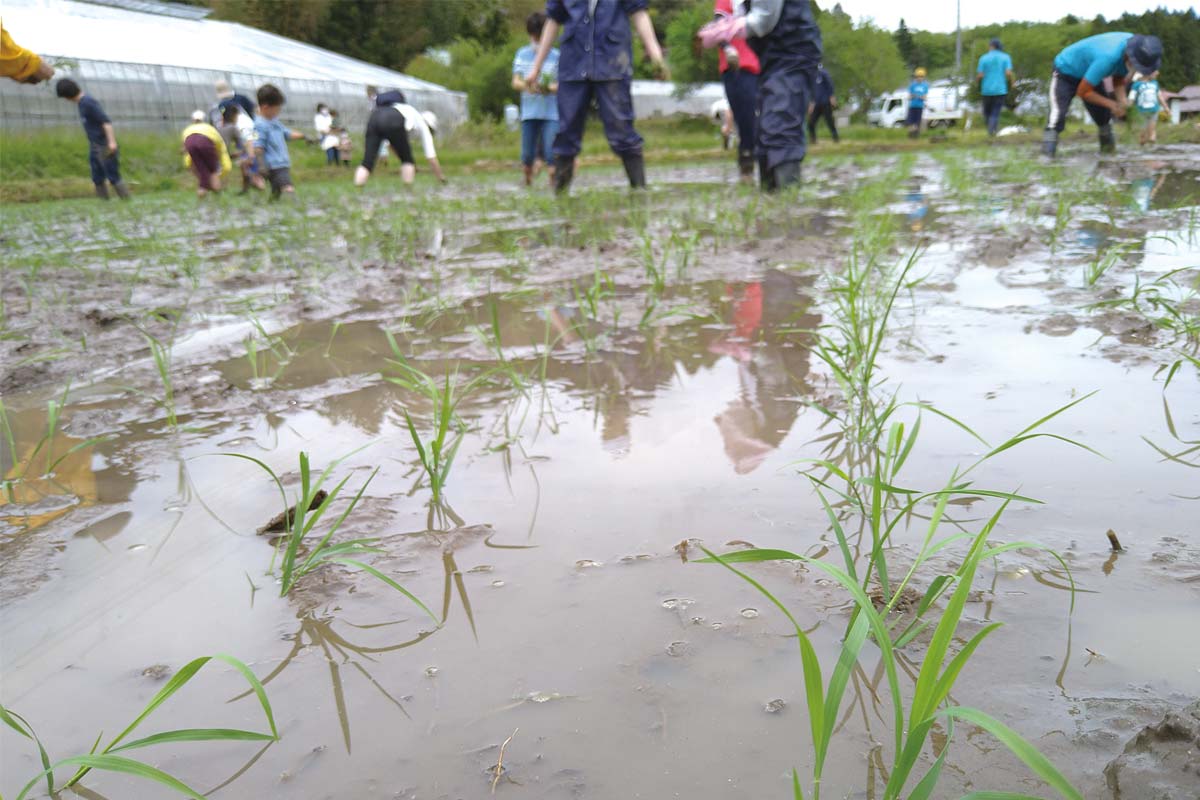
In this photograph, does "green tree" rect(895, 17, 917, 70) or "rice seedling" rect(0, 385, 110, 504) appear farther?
"green tree" rect(895, 17, 917, 70)

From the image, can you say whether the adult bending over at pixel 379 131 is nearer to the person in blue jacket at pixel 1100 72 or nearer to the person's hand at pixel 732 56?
the person's hand at pixel 732 56

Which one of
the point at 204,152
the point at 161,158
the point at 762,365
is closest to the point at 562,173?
the point at 762,365

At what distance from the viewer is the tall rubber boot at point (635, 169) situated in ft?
22.0

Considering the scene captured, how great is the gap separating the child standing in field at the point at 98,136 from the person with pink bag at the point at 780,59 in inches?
358

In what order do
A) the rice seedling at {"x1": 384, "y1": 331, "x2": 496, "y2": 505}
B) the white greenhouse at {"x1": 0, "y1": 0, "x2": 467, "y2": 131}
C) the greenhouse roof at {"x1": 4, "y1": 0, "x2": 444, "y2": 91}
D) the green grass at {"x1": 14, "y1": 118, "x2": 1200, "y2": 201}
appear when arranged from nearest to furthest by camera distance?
1. the rice seedling at {"x1": 384, "y1": 331, "x2": 496, "y2": 505}
2. the green grass at {"x1": 14, "y1": 118, "x2": 1200, "y2": 201}
3. the white greenhouse at {"x1": 0, "y1": 0, "x2": 467, "y2": 131}
4. the greenhouse roof at {"x1": 4, "y1": 0, "x2": 444, "y2": 91}

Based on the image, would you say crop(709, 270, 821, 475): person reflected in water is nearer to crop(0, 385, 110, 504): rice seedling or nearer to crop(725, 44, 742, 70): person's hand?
crop(0, 385, 110, 504): rice seedling

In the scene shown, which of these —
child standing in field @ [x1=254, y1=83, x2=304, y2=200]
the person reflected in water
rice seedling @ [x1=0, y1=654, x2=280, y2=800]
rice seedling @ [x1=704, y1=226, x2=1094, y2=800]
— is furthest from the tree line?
rice seedling @ [x1=0, y1=654, x2=280, y2=800]

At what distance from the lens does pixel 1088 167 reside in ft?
25.5

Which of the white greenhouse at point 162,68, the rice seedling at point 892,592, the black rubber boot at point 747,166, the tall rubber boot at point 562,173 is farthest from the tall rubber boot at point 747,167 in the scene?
the white greenhouse at point 162,68

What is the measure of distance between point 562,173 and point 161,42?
78.3 feet

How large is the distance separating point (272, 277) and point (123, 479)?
2.50 m

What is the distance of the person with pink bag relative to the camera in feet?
18.3

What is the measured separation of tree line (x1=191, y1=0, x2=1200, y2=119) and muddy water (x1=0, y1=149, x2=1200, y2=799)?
26.1 metres

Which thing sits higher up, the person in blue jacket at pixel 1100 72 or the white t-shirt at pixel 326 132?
the white t-shirt at pixel 326 132
